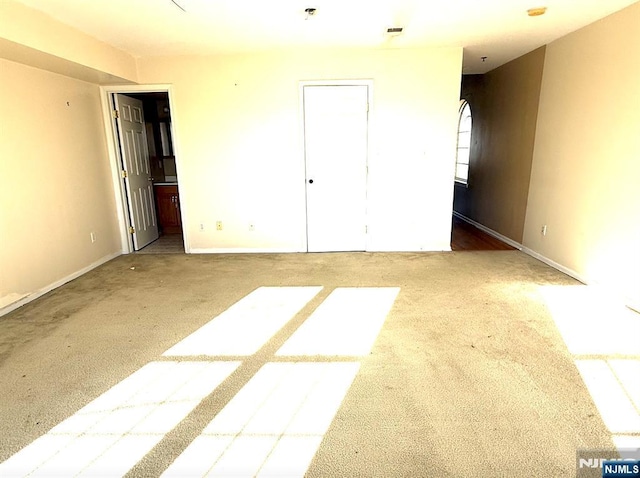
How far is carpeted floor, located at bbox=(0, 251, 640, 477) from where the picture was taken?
65.2 inches

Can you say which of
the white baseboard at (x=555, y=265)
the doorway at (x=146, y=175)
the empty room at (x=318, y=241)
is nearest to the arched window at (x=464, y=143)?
the empty room at (x=318, y=241)

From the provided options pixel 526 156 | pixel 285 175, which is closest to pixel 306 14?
pixel 285 175

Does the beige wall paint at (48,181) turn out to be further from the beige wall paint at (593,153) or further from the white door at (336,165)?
the beige wall paint at (593,153)

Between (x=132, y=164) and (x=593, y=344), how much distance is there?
211 inches

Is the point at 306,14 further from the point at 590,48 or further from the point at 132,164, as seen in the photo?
the point at 132,164

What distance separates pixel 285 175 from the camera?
4824 millimetres

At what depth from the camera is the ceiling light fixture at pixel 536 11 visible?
10.5 feet

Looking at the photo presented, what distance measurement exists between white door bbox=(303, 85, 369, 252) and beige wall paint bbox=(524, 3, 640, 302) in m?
2.09

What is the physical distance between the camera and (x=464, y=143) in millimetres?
7234

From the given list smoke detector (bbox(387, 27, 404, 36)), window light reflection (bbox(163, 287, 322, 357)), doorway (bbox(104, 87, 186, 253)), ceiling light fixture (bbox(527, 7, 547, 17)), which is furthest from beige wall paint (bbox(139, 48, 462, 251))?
window light reflection (bbox(163, 287, 322, 357))

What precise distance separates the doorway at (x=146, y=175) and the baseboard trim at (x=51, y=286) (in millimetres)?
482

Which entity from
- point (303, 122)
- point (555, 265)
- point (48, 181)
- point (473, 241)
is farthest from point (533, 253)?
point (48, 181)

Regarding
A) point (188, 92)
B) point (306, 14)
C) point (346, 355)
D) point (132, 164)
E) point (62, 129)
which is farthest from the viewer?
point (132, 164)

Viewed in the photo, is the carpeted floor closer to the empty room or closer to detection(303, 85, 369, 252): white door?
the empty room
